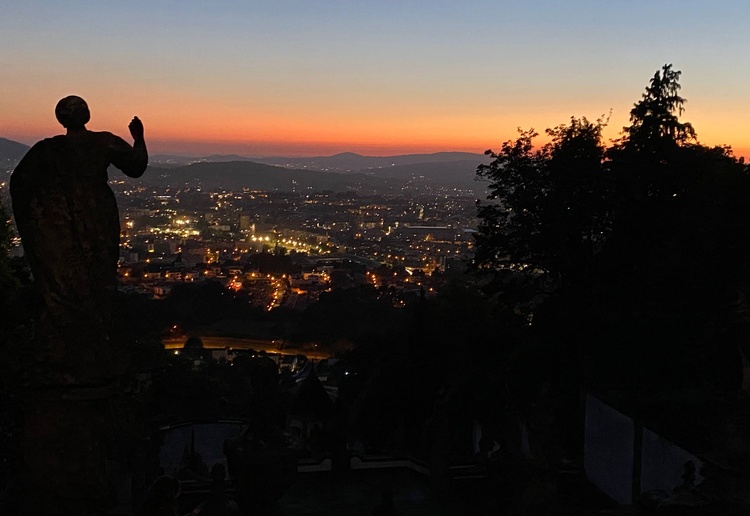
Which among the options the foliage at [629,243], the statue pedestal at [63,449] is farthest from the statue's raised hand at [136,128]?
the foliage at [629,243]

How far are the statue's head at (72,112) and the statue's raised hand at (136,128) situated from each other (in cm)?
23

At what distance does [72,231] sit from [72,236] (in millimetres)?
22

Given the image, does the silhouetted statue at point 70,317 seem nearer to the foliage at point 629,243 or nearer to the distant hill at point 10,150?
the foliage at point 629,243

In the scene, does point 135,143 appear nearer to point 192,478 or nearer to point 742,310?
point 742,310

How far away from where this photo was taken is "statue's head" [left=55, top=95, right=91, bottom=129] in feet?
10.4

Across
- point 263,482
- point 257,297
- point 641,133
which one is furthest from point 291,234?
point 263,482

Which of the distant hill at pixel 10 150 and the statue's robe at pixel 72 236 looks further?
the distant hill at pixel 10 150

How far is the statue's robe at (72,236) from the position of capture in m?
3.09

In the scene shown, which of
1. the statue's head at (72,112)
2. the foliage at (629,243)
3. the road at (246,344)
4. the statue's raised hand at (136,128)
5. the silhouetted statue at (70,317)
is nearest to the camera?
the silhouetted statue at (70,317)

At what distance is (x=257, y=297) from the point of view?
63250mm

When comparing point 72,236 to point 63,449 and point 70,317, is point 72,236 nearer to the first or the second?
point 70,317

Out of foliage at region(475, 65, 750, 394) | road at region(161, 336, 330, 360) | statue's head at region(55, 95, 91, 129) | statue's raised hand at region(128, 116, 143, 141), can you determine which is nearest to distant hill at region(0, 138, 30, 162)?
road at region(161, 336, 330, 360)

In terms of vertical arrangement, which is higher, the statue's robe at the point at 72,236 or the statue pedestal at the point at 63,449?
the statue's robe at the point at 72,236

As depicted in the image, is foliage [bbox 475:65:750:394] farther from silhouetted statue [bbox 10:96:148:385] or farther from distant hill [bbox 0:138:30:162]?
distant hill [bbox 0:138:30:162]
